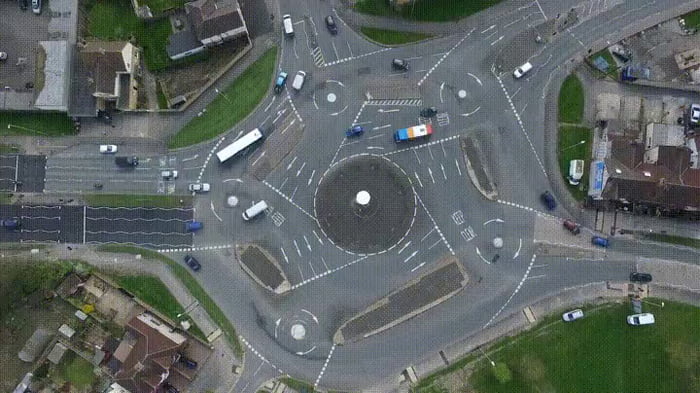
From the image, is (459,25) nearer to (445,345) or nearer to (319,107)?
(319,107)

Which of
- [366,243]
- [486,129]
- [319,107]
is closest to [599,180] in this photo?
[486,129]

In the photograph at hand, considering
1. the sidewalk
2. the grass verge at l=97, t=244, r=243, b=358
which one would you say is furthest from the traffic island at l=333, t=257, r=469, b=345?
the sidewalk

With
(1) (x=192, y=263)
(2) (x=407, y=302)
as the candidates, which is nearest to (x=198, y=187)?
(1) (x=192, y=263)

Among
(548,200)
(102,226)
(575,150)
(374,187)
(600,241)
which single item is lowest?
(600,241)

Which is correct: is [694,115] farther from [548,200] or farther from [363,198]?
[363,198]

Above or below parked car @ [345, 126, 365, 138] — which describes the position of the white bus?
below

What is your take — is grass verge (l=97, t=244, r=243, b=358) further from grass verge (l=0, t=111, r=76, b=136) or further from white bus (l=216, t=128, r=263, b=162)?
grass verge (l=0, t=111, r=76, b=136)

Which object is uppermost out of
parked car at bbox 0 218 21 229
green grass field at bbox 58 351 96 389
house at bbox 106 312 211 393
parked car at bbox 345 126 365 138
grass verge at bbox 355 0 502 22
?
grass verge at bbox 355 0 502 22

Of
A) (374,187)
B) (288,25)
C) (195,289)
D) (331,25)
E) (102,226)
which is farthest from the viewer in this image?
(331,25)
